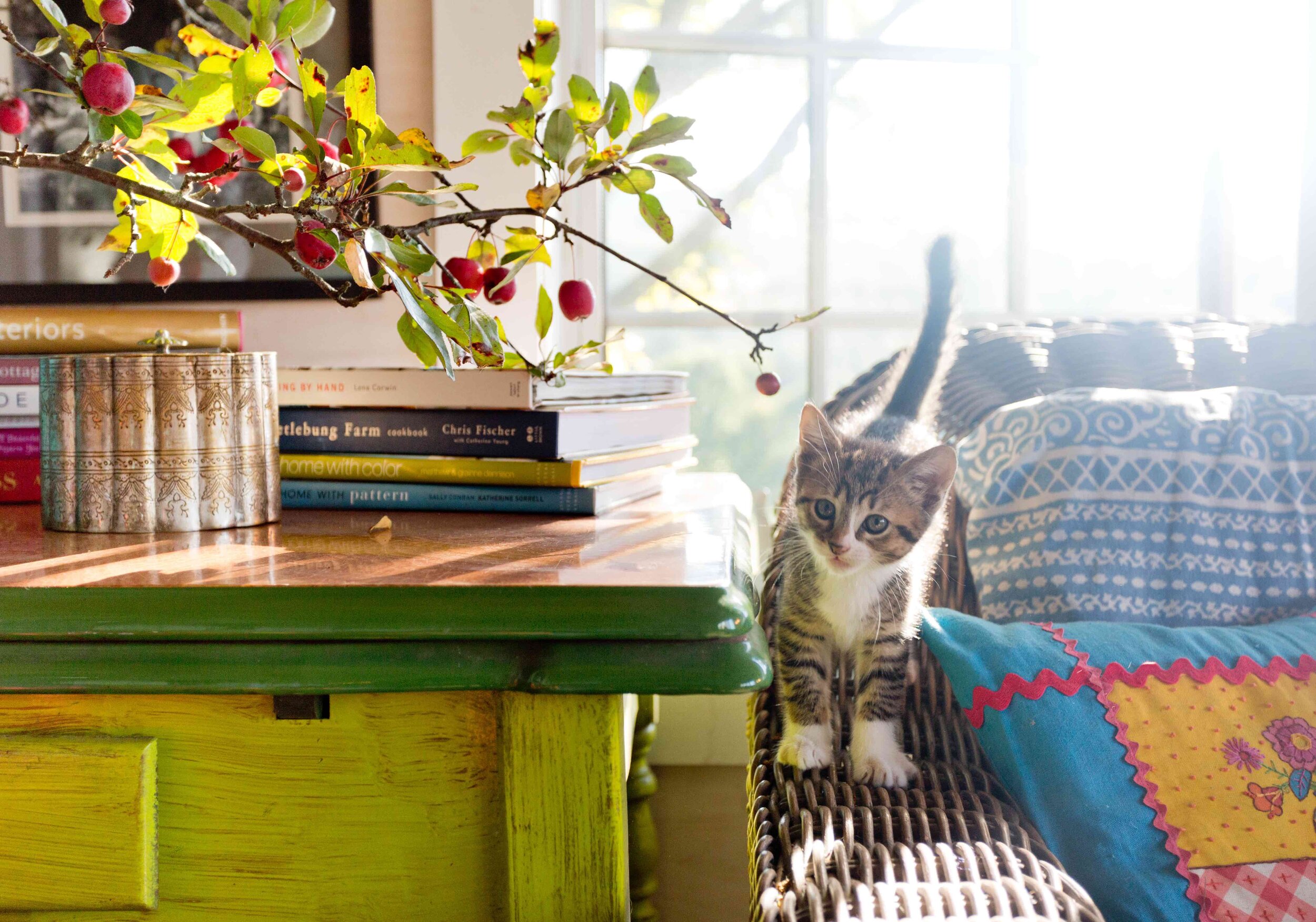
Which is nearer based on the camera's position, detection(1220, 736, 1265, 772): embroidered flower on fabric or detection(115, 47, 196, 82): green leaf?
detection(115, 47, 196, 82): green leaf

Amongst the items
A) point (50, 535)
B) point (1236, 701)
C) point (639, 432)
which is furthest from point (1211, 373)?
point (50, 535)

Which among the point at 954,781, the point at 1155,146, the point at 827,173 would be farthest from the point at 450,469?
the point at 1155,146

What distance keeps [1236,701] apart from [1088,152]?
0.98m

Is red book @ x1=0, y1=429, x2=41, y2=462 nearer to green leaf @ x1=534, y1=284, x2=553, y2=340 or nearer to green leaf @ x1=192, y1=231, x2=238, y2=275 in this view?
green leaf @ x1=192, y1=231, x2=238, y2=275

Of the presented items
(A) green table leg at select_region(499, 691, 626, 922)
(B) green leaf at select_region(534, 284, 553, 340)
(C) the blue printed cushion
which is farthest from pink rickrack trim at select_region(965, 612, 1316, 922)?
(B) green leaf at select_region(534, 284, 553, 340)

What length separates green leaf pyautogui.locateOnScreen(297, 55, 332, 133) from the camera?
519mm

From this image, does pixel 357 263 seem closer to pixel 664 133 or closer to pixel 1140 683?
pixel 664 133

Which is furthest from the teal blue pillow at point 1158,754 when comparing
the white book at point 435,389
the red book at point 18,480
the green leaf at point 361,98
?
the red book at point 18,480

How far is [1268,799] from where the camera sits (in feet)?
2.33

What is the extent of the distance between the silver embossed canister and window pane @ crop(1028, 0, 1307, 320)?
1.20 metres

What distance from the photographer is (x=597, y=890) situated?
548mm

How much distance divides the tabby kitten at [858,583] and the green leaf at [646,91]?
0.31 meters

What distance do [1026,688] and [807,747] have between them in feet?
0.62

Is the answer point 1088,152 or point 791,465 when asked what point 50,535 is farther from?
point 1088,152
